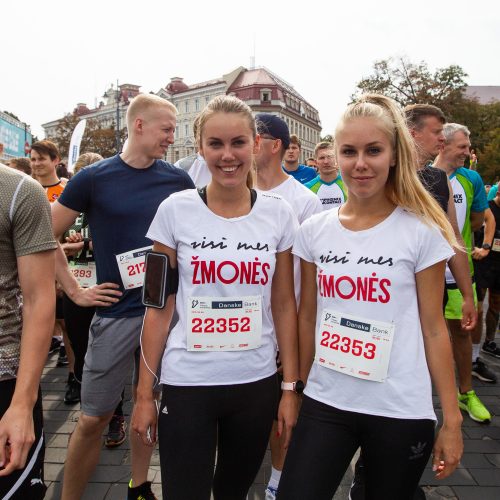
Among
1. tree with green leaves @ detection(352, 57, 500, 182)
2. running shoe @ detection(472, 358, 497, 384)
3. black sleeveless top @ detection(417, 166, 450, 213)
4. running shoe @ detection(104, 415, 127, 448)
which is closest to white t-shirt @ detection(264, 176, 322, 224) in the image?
black sleeveless top @ detection(417, 166, 450, 213)

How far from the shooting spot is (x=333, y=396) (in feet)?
5.77

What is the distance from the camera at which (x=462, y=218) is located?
12.9ft

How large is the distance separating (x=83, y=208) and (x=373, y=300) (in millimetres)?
1692

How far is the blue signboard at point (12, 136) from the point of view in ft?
58.1

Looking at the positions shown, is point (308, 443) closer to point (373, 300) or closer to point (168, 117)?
point (373, 300)

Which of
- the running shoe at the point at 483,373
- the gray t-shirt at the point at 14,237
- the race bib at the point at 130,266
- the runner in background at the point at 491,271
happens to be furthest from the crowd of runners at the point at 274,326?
the runner in background at the point at 491,271

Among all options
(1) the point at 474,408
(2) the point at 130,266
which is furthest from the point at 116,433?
(1) the point at 474,408

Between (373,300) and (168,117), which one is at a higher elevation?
(168,117)

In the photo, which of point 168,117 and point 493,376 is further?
point 493,376

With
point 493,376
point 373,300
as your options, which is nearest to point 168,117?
point 373,300

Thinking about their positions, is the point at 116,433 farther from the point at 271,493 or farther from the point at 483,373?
the point at 483,373

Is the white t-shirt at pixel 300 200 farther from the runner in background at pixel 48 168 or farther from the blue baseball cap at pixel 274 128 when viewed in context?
the runner in background at pixel 48 168

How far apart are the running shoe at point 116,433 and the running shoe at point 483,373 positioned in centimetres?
337

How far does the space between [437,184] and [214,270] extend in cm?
198
